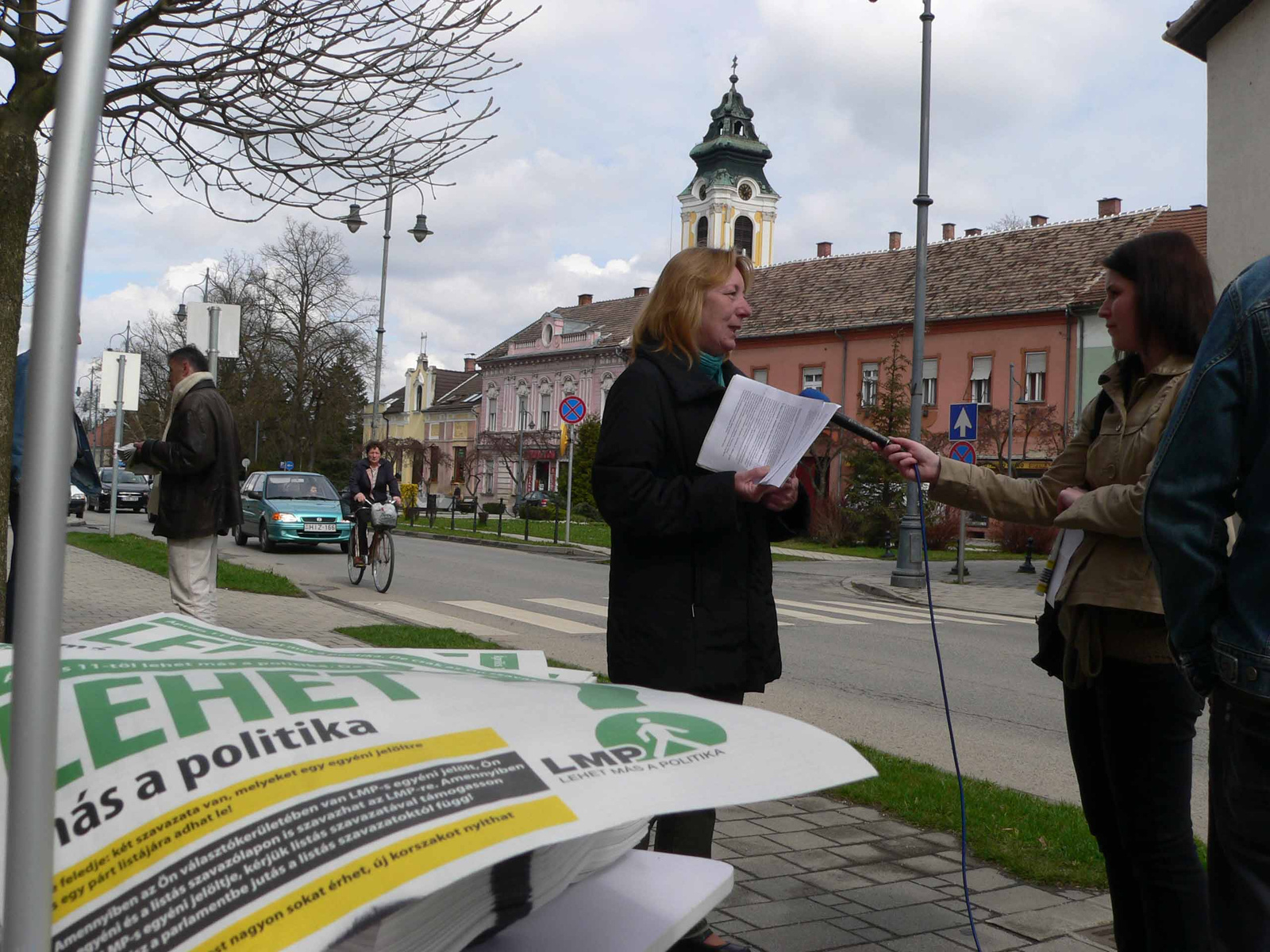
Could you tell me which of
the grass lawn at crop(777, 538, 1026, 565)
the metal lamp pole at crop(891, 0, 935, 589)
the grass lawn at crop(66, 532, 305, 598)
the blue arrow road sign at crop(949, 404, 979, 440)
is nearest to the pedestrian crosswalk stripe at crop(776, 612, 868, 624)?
the metal lamp pole at crop(891, 0, 935, 589)

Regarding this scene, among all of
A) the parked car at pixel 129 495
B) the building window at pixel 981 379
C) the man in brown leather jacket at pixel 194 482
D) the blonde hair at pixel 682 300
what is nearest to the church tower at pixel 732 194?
the building window at pixel 981 379

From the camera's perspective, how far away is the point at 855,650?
11.0 m

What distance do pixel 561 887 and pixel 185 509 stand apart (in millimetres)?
6012

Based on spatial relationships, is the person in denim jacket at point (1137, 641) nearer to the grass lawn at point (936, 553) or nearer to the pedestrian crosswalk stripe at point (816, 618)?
the pedestrian crosswalk stripe at point (816, 618)

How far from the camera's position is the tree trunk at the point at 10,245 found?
5645 mm

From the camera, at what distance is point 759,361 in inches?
1891

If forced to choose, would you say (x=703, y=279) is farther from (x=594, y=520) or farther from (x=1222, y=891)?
(x=594, y=520)

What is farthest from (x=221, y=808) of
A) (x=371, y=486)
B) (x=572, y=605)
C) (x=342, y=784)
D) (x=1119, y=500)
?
(x=371, y=486)

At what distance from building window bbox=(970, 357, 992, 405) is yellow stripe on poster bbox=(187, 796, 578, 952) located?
41.1 m

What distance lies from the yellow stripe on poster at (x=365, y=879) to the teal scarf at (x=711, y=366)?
2109mm

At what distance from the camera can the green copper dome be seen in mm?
68250

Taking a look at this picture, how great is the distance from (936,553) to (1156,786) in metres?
29.4

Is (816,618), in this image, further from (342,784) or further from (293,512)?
(342,784)

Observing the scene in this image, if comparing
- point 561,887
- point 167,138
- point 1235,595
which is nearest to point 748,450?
point 1235,595
